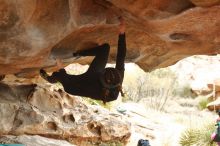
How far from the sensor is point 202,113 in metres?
24.1

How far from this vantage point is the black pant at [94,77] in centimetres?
656

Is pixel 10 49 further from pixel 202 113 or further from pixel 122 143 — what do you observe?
pixel 202 113

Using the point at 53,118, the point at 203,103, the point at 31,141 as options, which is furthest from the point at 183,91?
the point at 31,141

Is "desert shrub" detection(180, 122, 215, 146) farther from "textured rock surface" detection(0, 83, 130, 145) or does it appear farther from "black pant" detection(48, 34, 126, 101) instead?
"black pant" detection(48, 34, 126, 101)

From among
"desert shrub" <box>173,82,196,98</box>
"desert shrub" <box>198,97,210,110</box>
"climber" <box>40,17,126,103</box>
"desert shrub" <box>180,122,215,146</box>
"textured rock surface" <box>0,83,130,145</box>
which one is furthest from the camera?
"desert shrub" <box>173,82,196,98</box>

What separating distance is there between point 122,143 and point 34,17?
6710 millimetres

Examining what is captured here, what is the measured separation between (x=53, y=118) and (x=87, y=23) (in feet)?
13.7

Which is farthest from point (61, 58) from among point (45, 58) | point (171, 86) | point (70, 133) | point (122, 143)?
point (171, 86)

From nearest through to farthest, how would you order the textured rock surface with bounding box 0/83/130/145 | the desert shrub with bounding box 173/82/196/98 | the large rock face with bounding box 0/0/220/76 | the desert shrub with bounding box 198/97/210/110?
the large rock face with bounding box 0/0/220/76, the textured rock surface with bounding box 0/83/130/145, the desert shrub with bounding box 198/97/210/110, the desert shrub with bounding box 173/82/196/98

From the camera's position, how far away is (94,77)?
6637 millimetres

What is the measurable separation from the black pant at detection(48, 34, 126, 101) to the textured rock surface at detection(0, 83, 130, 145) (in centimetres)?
290

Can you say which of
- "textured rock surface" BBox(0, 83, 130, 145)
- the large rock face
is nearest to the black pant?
the large rock face

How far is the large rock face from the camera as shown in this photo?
6.18 metres

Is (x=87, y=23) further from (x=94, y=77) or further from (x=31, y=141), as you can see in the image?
(x=31, y=141)
